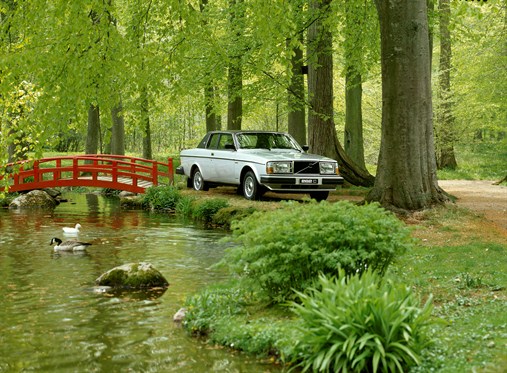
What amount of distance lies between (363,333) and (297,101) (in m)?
16.4

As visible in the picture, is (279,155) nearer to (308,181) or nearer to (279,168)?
(279,168)

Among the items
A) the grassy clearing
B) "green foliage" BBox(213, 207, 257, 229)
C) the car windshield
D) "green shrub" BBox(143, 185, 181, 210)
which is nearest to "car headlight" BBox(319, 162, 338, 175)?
the car windshield

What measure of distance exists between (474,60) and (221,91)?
1005cm

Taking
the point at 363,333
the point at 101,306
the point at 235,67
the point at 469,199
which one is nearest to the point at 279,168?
the point at 469,199

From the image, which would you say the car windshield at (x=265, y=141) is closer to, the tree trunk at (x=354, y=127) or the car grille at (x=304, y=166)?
the car grille at (x=304, y=166)

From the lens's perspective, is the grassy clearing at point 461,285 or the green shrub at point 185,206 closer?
the grassy clearing at point 461,285

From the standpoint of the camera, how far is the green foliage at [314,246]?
806cm

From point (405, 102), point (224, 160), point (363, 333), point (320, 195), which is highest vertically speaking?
point (405, 102)

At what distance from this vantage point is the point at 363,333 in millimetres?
→ 6441

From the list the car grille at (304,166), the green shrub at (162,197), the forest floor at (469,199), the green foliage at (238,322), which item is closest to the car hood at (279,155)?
the car grille at (304,166)

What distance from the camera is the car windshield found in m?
20.7

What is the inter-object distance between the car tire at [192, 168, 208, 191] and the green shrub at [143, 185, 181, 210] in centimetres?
57

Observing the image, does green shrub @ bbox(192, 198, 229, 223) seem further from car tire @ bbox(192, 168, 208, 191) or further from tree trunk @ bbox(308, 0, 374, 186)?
tree trunk @ bbox(308, 0, 374, 186)

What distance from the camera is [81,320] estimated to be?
901cm
